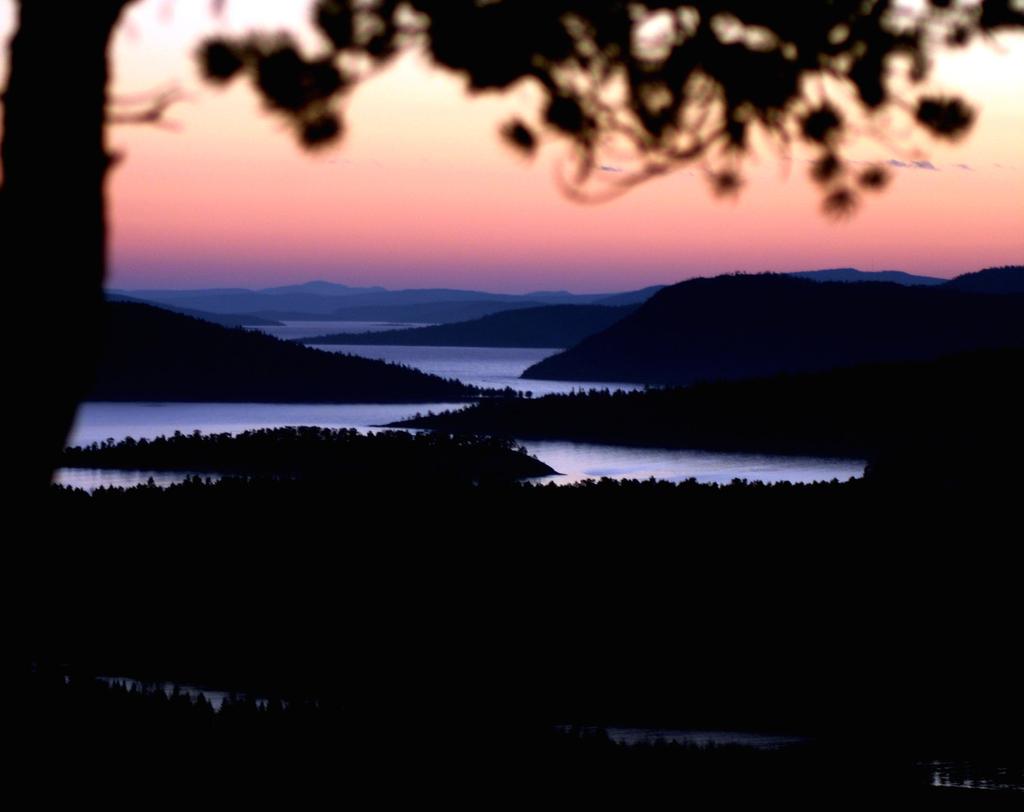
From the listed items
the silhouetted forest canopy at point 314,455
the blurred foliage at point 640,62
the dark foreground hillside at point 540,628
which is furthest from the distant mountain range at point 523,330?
the blurred foliage at point 640,62

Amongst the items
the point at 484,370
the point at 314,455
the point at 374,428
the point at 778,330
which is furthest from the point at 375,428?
the point at 484,370

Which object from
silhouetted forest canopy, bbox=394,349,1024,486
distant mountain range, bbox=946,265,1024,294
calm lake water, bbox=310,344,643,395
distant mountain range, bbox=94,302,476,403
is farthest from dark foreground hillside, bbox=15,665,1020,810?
distant mountain range, bbox=946,265,1024,294

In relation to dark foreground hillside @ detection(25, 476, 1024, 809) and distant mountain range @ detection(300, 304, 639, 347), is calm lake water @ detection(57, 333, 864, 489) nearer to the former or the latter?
dark foreground hillside @ detection(25, 476, 1024, 809)

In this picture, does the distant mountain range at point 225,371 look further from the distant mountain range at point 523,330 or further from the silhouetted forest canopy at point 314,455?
the distant mountain range at point 523,330

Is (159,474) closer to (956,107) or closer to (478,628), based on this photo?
(478,628)

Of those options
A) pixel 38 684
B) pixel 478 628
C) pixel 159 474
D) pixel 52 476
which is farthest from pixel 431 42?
pixel 159 474

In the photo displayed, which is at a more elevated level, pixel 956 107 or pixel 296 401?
pixel 956 107
